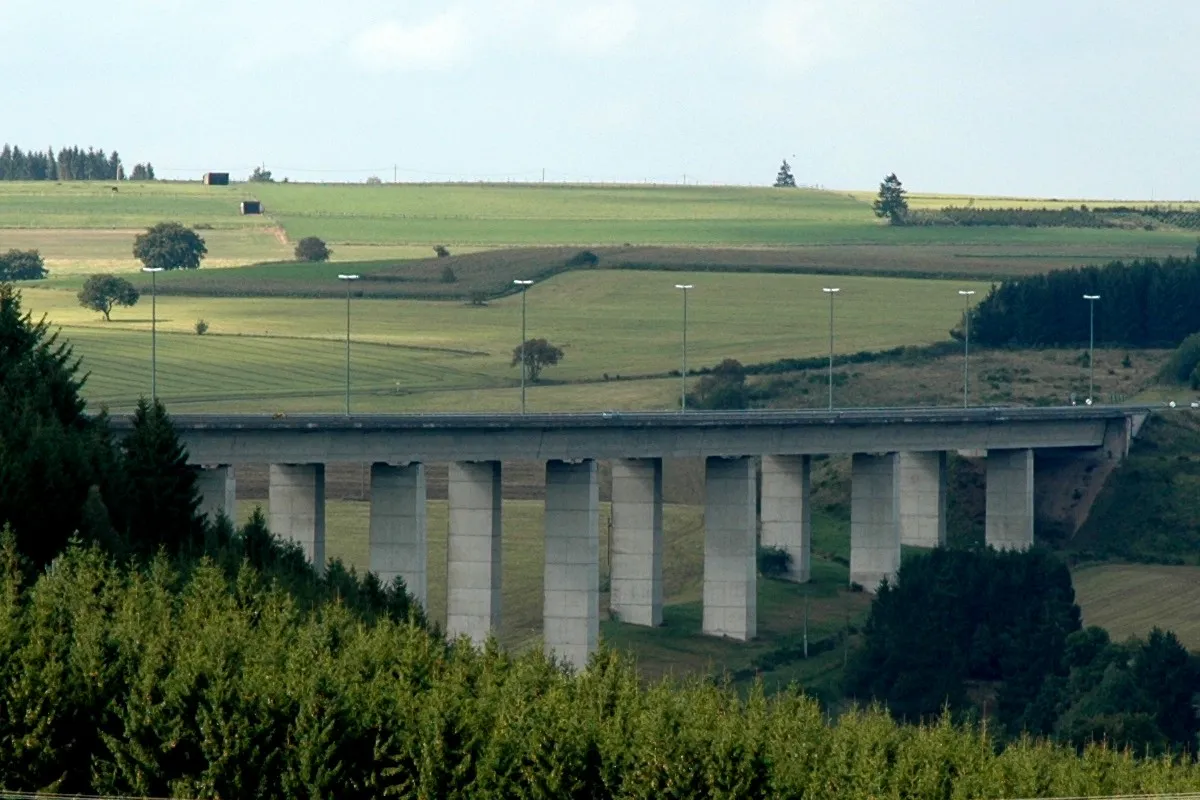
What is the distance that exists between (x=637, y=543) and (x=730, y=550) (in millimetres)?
5030

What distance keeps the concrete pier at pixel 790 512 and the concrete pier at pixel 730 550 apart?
6129 mm

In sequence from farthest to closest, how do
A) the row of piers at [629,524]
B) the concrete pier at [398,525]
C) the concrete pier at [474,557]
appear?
1. the concrete pier at [474,557]
2. the row of piers at [629,524]
3. the concrete pier at [398,525]

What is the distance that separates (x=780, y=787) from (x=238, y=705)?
503 inches

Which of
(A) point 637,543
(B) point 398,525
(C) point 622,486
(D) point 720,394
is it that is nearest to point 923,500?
(C) point 622,486

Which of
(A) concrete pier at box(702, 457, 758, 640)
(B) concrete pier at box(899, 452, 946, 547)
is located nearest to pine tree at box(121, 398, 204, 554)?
(A) concrete pier at box(702, 457, 758, 640)

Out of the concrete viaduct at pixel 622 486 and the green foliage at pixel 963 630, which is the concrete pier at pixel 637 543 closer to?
the concrete viaduct at pixel 622 486

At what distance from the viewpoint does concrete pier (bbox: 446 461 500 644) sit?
134 metres

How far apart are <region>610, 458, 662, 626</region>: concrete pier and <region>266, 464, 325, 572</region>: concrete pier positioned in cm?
1703

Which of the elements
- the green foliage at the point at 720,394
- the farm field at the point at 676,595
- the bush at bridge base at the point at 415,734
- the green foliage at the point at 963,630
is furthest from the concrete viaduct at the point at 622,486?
the bush at bridge base at the point at 415,734

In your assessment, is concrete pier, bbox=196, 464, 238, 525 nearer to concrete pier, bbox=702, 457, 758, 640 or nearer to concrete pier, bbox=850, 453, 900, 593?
concrete pier, bbox=702, 457, 758, 640

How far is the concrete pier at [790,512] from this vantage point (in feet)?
502

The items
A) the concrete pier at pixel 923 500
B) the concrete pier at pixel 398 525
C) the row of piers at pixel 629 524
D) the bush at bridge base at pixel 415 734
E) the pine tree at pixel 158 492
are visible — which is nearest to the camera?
the bush at bridge base at pixel 415 734

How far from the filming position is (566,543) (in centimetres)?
13750

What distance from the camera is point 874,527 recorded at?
505 feet
